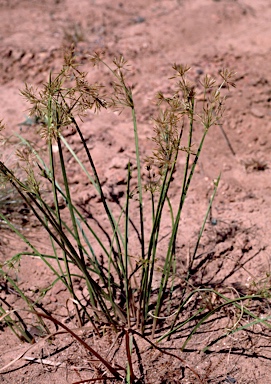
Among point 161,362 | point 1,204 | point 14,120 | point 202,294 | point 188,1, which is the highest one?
point 188,1

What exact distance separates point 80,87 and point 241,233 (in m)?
1.24

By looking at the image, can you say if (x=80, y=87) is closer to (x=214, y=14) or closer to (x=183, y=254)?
(x=183, y=254)

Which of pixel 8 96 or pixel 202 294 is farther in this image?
pixel 8 96

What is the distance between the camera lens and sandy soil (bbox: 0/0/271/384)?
1.87 metres

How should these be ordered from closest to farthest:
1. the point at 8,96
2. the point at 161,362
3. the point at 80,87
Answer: the point at 80,87
the point at 161,362
the point at 8,96

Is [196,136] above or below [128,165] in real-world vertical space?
below

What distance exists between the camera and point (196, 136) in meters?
3.02

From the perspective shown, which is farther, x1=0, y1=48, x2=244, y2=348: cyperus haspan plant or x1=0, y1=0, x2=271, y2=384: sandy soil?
x1=0, y1=0, x2=271, y2=384: sandy soil

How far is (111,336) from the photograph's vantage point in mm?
1938

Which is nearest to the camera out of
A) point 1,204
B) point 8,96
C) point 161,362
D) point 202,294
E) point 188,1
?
point 161,362

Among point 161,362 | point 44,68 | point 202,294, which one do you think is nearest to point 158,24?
point 44,68

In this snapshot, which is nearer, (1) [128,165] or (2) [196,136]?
(1) [128,165]

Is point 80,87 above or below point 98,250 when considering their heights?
above

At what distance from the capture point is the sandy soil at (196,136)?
1.87 meters
